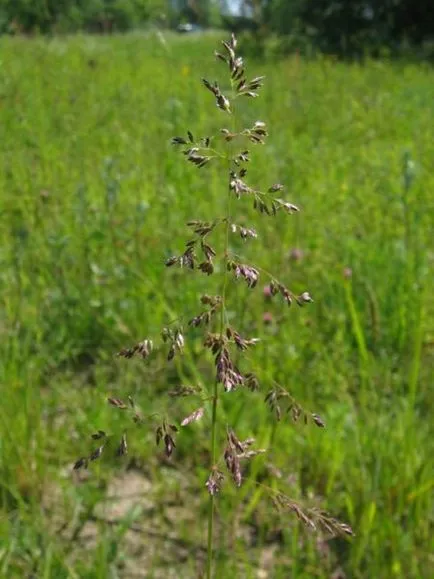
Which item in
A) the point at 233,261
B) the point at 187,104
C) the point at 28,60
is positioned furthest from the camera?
the point at 28,60

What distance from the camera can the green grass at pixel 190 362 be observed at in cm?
160

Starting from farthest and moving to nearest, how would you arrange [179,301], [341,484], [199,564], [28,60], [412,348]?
[28,60], [179,301], [412,348], [341,484], [199,564]

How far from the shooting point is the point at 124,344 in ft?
7.73

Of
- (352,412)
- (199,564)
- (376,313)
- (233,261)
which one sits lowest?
(199,564)

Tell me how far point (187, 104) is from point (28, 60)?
1.43 m

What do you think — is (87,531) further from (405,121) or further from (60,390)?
(405,121)

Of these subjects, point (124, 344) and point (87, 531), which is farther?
point (124, 344)

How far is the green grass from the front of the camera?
160 cm

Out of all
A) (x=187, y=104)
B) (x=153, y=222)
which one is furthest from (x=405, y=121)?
(x=153, y=222)

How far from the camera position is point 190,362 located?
207cm

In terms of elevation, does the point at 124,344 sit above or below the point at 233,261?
below

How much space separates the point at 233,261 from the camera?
28.0 inches

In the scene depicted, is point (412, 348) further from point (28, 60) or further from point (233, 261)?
point (28, 60)

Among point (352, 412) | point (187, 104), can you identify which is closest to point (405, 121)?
point (187, 104)
